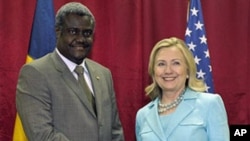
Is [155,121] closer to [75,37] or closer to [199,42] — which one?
[75,37]

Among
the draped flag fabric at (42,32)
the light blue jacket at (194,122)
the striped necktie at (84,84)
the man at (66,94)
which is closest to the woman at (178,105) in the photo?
the light blue jacket at (194,122)

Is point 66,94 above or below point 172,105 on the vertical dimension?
above

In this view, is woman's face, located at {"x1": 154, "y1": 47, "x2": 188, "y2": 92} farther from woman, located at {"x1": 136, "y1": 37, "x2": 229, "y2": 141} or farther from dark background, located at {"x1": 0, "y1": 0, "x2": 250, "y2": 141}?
dark background, located at {"x1": 0, "y1": 0, "x2": 250, "y2": 141}

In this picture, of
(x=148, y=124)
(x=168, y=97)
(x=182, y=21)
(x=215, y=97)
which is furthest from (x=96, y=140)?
(x=182, y=21)

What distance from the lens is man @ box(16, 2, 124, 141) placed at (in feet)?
8.49

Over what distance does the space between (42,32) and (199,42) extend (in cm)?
153

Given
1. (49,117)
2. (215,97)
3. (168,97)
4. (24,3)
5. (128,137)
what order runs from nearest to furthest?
(49,117), (215,97), (168,97), (24,3), (128,137)

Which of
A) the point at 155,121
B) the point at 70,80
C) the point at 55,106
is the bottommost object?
the point at 155,121

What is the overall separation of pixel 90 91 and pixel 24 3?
5.93ft

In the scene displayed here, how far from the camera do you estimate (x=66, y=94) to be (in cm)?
267

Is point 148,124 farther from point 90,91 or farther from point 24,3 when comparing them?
point 24,3

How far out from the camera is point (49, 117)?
2590 mm

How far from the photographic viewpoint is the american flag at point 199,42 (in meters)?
4.45

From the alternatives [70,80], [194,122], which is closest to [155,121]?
[194,122]
